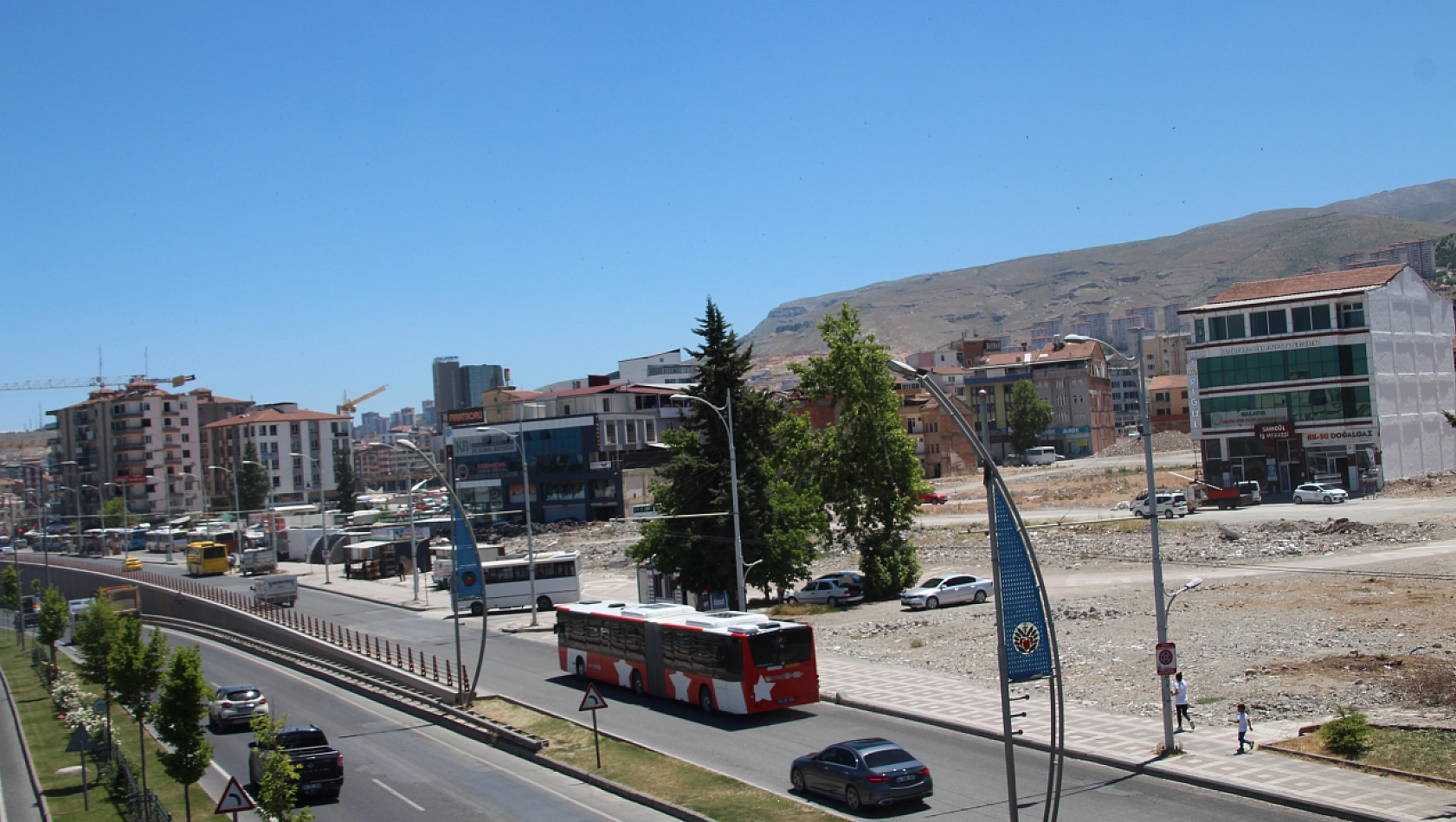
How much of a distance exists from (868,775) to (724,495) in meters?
26.9

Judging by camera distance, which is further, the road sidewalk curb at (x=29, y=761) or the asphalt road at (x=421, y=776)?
the road sidewalk curb at (x=29, y=761)

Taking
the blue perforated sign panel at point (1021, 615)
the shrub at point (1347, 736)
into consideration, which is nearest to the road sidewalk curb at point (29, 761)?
the blue perforated sign panel at point (1021, 615)

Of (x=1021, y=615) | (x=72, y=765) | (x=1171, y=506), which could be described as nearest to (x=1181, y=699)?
(x=1021, y=615)

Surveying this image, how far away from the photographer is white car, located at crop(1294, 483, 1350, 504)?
62.8 meters

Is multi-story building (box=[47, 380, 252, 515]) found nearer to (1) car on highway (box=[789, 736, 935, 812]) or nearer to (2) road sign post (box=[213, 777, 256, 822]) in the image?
(2) road sign post (box=[213, 777, 256, 822])

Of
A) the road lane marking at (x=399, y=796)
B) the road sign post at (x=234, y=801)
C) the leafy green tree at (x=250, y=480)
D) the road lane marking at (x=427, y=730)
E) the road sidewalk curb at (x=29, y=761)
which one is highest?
the leafy green tree at (x=250, y=480)

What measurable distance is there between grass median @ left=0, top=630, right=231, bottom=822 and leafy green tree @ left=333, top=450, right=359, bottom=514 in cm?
8696

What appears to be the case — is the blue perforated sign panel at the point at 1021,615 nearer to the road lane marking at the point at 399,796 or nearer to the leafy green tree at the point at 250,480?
the road lane marking at the point at 399,796

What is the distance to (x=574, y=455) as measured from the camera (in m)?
107

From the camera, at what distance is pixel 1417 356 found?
71812 millimetres

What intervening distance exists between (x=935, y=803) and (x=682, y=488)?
28511 mm

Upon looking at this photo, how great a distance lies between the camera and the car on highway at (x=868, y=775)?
19.1m

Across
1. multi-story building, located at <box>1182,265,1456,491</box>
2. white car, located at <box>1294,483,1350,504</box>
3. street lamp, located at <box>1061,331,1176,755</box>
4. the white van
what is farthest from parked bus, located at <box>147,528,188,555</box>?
street lamp, located at <box>1061,331,1176,755</box>

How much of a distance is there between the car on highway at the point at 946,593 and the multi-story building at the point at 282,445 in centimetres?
11325
